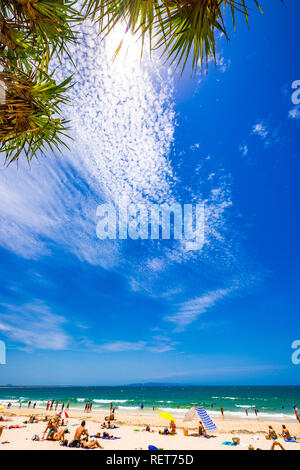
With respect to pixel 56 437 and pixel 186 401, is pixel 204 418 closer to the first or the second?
pixel 56 437

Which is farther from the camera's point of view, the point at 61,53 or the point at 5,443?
the point at 5,443

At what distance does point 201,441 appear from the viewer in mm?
11328

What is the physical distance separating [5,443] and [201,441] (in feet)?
27.1

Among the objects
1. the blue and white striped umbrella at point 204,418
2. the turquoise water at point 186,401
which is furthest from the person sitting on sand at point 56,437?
the turquoise water at point 186,401

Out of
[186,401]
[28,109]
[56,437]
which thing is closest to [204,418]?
[56,437]

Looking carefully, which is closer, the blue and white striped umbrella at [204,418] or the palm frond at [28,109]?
the palm frond at [28,109]

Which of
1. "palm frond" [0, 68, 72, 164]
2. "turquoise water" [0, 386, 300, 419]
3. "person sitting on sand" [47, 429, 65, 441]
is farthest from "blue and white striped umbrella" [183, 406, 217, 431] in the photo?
"turquoise water" [0, 386, 300, 419]

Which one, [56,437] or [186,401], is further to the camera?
[186,401]

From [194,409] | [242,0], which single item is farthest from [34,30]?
[194,409]

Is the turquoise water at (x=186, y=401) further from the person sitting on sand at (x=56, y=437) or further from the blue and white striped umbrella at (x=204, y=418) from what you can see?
the person sitting on sand at (x=56, y=437)

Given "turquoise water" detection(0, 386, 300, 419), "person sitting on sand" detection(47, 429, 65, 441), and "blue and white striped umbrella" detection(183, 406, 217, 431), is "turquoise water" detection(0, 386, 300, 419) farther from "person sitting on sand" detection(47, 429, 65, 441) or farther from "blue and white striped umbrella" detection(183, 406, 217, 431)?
"person sitting on sand" detection(47, 429, 65, 441)
